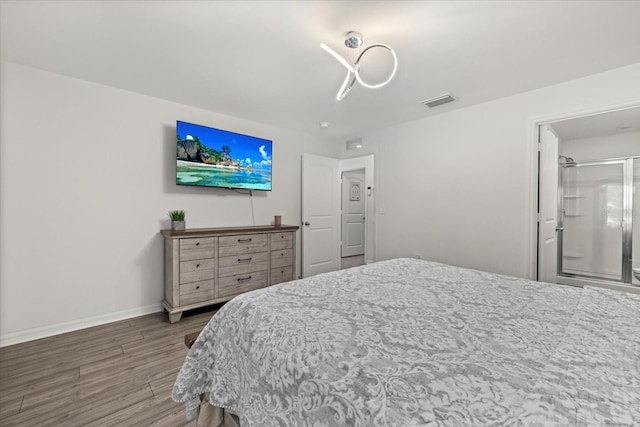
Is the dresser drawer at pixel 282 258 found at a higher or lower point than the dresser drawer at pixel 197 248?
lower

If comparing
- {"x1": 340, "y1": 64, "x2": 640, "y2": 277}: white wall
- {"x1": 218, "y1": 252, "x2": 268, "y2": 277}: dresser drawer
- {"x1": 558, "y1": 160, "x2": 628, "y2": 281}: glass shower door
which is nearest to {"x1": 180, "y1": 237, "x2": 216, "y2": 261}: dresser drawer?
{"x1": 218, "y1": 252, "x2": 268, "y2": 277}: dresser drawer

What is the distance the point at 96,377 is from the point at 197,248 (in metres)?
1.25

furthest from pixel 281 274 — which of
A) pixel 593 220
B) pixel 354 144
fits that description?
pixel 593 220

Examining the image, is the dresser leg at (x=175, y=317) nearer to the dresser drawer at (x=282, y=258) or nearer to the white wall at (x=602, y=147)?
the dresser drawer at (x=282, y=258)

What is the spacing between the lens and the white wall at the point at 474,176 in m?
2.61

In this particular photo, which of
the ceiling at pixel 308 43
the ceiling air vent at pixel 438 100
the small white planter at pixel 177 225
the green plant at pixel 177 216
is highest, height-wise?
the ceiling air vent at pixel 438 100

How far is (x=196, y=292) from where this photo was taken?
279 centimetres

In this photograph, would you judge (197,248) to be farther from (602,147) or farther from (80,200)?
(602,147)

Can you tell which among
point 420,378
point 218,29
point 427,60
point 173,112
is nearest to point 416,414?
point 420,378

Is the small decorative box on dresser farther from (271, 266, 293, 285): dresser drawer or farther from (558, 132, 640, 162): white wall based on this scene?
(558, 132, 640, 162): white wall

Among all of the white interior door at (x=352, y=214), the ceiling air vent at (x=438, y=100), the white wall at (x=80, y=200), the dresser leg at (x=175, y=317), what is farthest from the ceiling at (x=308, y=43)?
the white interior door at (x=352, y=214)

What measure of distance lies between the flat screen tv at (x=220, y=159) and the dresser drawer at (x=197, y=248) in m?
0.69

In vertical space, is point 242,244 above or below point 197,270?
above

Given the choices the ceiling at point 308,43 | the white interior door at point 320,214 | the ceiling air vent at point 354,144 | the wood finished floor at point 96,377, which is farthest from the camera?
the ceiling air vent at point 354,144
